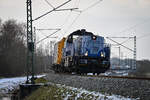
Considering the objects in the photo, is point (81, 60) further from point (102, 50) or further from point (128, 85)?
point (128, 85)

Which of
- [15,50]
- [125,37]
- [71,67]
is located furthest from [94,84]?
[15,50]

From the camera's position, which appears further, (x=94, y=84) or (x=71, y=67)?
(x=71, y=67)

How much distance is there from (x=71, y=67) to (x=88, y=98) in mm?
11565

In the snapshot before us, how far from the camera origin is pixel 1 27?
55125mm

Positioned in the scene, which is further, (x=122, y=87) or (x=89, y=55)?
(x=89, y=55)

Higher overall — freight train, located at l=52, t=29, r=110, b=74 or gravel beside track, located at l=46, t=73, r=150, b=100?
freight train, located at l=52, t=29, r=110, b=74

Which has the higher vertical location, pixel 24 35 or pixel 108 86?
pixel 24 35

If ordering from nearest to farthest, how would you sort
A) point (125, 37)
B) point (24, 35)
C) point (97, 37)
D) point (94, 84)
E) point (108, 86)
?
1. point (108, 86)
2. point (94, 84)
3. point (97, 37)
4. point (125, 37)
5. point (24, 35)

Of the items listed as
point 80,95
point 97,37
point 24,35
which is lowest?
point 80,95

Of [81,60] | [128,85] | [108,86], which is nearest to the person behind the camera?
[128,85]

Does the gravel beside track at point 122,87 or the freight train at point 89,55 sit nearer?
the gravel beside track at point 122,87

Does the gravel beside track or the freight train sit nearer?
the gravel beside track

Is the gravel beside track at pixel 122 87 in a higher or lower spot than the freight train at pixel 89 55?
lower

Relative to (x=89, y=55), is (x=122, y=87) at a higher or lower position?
lower
